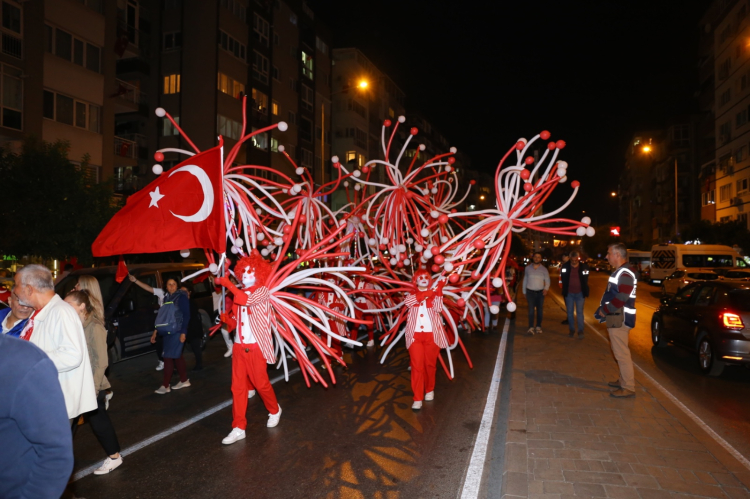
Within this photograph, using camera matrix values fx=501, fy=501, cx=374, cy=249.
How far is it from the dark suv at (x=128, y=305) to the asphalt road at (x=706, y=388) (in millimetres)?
7763

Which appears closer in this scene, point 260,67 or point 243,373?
point 243,373

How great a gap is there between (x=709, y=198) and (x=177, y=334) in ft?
168

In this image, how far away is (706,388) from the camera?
293 inches

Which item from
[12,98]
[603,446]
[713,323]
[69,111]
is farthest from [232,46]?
[603,446]

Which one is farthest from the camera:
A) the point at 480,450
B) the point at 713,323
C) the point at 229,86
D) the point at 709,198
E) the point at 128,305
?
the point at 709,198

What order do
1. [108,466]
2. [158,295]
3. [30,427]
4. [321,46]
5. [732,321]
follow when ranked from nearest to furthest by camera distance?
[30,427] < [108,466] < [732,321] < [158,295] < [321,46]

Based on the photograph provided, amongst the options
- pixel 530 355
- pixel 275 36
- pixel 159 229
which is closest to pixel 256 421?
pixel 159 229

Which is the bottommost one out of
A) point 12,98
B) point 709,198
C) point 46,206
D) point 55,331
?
point 55,331

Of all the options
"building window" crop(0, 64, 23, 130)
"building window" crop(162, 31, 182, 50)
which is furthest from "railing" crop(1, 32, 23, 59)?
"building window" crop(162, 31, 182, 50)

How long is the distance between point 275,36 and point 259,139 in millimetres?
8018

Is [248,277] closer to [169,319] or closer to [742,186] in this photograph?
[169,319]

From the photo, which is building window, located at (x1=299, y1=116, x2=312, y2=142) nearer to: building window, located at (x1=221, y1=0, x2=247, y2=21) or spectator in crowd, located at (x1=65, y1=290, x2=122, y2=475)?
building window, located at (x1=221, y1=0, x2=247, y2=21)

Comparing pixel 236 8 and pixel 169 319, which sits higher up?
pixel 236 8

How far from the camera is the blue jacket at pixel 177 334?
284 inches
